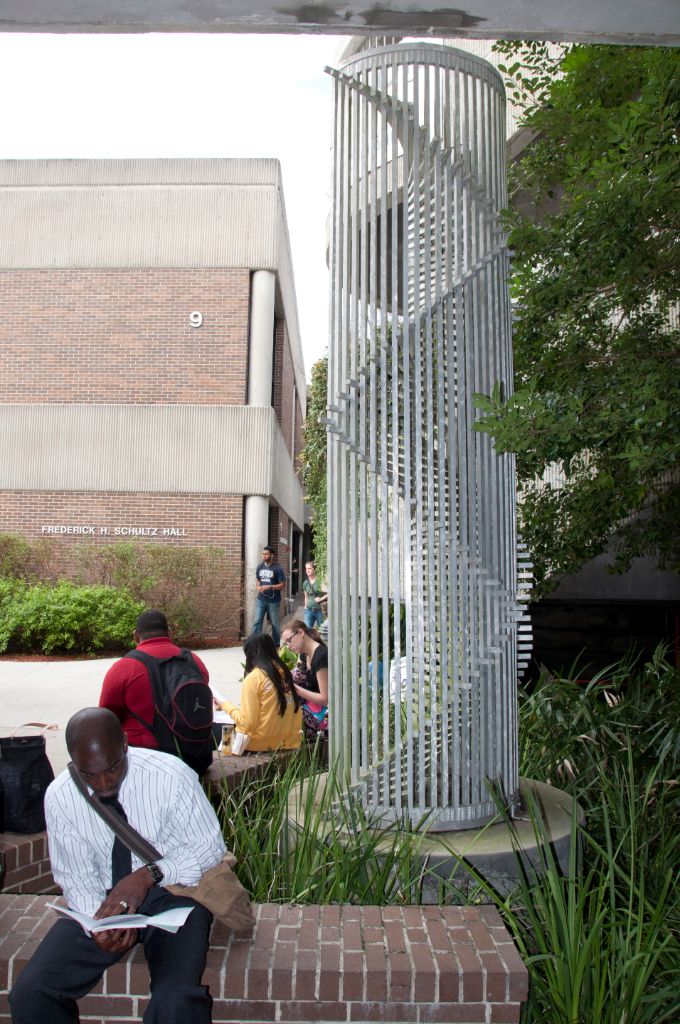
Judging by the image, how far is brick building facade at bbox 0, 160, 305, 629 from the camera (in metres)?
20.5

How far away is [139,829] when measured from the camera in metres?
3.36

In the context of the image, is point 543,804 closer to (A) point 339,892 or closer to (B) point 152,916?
Result: (A) point 339,892

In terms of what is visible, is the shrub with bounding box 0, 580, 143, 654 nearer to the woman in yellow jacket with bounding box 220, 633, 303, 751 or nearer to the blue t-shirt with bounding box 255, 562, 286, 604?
the blue t-shirt with bounding box 255, 562, 286, 604

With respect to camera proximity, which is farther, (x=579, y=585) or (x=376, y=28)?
(x=579, y=585)

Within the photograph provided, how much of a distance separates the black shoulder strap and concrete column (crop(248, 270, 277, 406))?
17827 mm

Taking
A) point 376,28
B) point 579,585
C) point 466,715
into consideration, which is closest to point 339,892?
point 466,715

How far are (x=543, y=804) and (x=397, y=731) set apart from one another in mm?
1031

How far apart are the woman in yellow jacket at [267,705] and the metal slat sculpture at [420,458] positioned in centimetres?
126

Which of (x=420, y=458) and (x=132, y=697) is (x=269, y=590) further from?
(x=420, y=458)

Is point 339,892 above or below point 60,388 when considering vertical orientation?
below

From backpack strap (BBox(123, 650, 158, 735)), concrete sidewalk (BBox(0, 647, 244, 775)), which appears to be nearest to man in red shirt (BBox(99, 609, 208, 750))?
backpack strap (BBox(123, 650, 158, 735))

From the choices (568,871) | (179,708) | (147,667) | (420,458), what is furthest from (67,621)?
(568,871)

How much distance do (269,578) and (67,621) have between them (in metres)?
3.46

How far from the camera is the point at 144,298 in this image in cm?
2097
